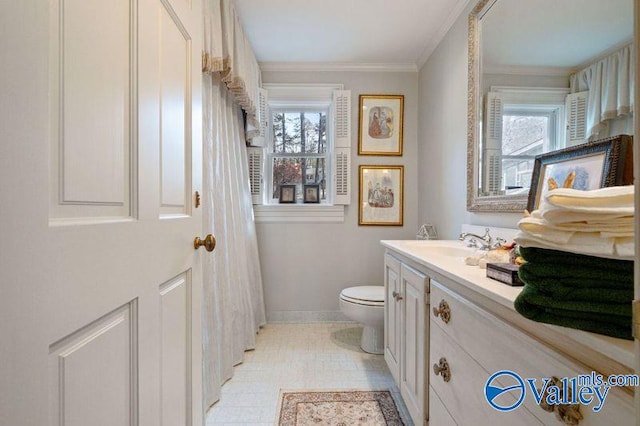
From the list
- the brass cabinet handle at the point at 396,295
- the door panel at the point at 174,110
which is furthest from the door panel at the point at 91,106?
the brass cabinet handle at the point at 396,295

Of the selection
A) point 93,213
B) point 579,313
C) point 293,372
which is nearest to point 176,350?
point 93,213

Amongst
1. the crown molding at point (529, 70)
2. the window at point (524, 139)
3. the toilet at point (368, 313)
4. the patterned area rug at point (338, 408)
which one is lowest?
the patterned area rug at point (338, 408)

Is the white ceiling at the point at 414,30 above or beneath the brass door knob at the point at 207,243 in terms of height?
above

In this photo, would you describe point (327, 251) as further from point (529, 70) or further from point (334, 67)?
point (529, 70)

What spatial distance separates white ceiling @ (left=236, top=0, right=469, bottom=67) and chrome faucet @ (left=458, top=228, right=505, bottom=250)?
1415 millimetres

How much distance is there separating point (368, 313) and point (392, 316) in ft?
1.31

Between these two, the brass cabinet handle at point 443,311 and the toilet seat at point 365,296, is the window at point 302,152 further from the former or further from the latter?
the brass cabinet handle at point 443,311

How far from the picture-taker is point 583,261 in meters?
0.50

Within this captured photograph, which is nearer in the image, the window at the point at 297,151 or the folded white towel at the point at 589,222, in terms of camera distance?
the folded white towel at the point at 589,222

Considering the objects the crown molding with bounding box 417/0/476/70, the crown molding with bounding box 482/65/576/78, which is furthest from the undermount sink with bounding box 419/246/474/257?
the crown molding with bounding box 417/0/476/70

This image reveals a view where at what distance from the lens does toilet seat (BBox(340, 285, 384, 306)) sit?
2059mm

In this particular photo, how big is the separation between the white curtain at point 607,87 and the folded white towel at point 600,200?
1.97 ft

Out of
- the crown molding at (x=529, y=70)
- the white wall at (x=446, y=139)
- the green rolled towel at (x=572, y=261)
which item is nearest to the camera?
the green rolled towel at (x=572, y=261)

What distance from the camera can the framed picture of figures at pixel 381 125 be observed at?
8.79 ft
